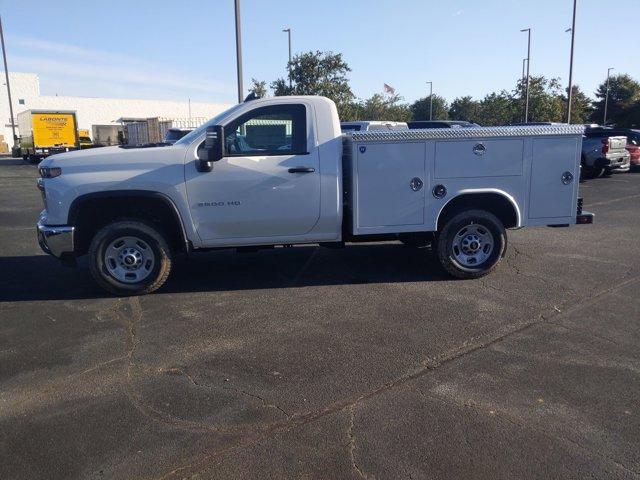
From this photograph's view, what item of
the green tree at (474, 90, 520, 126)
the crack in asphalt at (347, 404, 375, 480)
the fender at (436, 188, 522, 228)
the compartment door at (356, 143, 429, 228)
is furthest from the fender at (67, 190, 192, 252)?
the green tree at (474, 90, 520, 126)

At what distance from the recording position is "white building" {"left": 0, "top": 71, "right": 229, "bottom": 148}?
59750 mm

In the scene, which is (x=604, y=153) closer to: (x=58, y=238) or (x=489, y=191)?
(x=489, y=191)

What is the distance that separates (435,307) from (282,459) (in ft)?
9.93

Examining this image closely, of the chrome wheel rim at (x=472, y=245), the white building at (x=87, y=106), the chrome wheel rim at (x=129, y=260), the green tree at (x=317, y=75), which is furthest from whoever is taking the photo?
the white building at (x=87, y=106)

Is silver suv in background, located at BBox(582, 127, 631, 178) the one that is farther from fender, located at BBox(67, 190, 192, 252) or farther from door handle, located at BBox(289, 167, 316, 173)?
fender, located at BBox(67, 190, 192, 252)

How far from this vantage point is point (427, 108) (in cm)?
7625

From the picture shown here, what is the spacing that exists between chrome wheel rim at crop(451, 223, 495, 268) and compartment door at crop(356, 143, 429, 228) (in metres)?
0.62

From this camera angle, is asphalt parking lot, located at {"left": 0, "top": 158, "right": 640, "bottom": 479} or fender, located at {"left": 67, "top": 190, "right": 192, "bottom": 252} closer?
asphalt parking lot, located at {"left": 0, "top": 158, "right": 640, "bottom": 479}

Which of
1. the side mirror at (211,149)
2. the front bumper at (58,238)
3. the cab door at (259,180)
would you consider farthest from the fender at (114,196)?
the side mirror at (211,149)

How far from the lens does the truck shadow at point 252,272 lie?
6.59m

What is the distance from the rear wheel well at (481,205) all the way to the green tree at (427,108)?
224ft

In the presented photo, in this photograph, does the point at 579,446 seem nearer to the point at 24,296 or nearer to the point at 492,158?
the point at 492,158

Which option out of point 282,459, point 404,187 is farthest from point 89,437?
point 404,187

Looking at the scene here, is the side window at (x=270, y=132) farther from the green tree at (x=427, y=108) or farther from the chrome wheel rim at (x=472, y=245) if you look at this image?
the green tree at (x=427, y=108)
